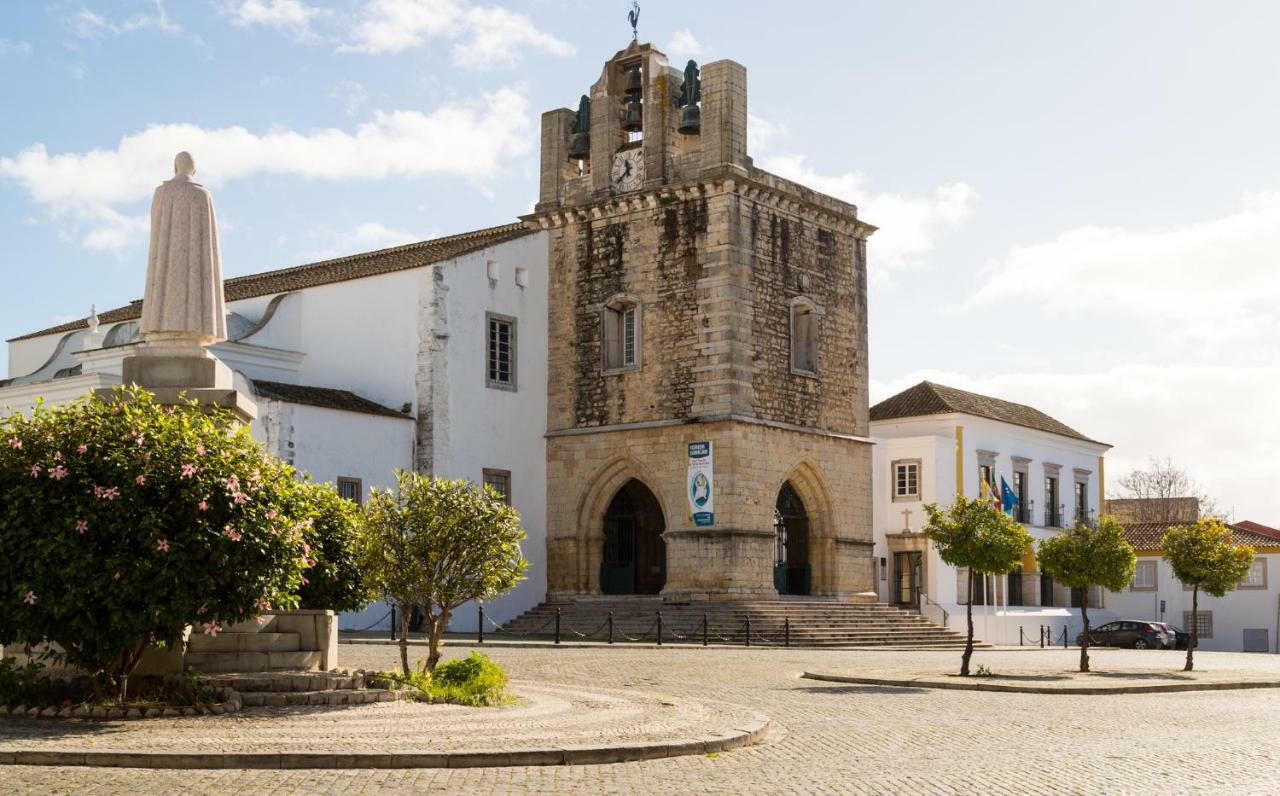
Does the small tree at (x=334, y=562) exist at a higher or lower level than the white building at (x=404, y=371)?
lower

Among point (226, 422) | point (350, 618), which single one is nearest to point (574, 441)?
point (350, 618)

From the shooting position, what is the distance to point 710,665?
2388 centimetres

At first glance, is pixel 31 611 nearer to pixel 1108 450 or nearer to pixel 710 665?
pixel 710 665

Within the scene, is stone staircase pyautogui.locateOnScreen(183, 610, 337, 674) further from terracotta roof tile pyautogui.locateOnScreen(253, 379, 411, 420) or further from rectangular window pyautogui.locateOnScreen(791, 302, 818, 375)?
rectangular window pyautogui.locateOnScreen(791, 302, 818, 375)

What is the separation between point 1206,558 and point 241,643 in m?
19.1

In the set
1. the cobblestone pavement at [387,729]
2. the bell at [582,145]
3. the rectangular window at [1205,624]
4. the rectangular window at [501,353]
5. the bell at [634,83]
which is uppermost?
the bell at [634,83]

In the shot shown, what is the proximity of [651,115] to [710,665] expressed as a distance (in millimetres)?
17278

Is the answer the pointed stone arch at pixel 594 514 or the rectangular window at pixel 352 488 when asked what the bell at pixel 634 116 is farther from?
the rectangular window at pixel 352 488

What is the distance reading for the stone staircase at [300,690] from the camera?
43.3 feet

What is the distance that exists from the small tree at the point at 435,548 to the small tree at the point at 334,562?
0.76 feet

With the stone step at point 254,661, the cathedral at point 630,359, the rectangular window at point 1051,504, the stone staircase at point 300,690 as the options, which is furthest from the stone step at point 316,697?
the rectangular window at point 1051,504

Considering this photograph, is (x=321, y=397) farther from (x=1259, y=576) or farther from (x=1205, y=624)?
(x=1259, y=576)

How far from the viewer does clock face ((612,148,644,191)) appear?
3738 cm

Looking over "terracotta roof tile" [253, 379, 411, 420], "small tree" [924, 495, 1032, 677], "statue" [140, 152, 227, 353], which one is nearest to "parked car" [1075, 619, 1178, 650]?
"small tree" [924, 495, 1032, 677]
